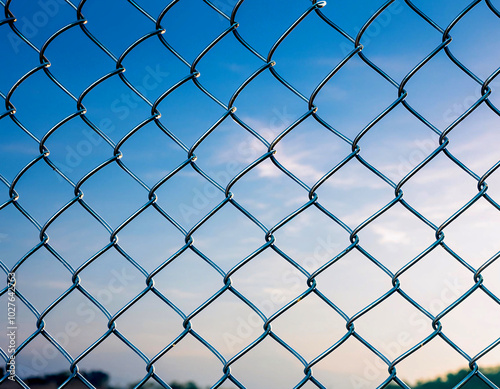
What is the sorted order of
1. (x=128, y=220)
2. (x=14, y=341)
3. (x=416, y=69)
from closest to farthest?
1. (x=416, y=69)
2. (x=128, y=220)
3. (x=14, y=341)

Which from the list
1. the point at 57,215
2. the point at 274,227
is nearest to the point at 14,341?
the point at 57,215

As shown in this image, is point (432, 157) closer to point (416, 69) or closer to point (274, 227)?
point (416, 69)

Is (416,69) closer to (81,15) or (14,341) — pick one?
(81,15)

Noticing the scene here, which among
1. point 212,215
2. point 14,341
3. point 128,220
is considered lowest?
point 14,341

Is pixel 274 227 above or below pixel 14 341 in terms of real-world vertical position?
above

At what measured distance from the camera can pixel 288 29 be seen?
1.76 m

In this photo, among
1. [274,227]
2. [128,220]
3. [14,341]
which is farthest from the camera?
[14,341]

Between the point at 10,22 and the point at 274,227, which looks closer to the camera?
the point at 274,227

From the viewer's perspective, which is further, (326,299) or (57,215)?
(57,215)

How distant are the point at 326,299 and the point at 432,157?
2.04 feet

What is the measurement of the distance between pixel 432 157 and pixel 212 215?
0.80 meters

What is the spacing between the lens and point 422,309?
6.08 feet

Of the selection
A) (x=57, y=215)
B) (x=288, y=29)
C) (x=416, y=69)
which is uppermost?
(x=416, y=69)

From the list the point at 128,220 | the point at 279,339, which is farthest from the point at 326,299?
the point at 128,220
